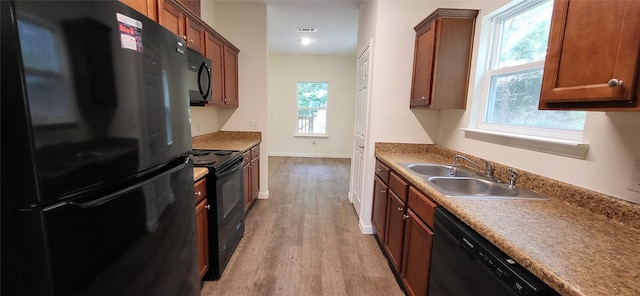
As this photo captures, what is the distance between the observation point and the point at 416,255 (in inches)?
64.7

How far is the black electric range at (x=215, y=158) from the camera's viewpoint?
190 cm

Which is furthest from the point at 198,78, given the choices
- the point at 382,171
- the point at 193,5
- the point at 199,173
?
the point at 382,171

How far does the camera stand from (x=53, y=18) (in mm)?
642

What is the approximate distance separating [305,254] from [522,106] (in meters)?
2.07

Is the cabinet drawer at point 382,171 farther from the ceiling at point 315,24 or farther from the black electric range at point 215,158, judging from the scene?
the ceiling at point 315,24

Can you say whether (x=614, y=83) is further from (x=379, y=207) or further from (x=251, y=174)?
(x=251, y=174)

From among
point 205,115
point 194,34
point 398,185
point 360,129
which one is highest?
point 194,34

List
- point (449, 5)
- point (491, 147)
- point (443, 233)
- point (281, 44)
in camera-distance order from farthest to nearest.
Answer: point (281, 44), point (449, 5), point (491, 147), point (443, 233)

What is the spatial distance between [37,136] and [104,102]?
191 mm

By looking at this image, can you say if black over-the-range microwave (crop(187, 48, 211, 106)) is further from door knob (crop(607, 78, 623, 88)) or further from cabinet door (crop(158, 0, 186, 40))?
door knob (crop(607, 78, 623, 88))

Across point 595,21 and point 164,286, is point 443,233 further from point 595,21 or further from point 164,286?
point 164,286

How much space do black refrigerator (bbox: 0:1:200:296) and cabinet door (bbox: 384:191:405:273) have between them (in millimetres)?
1485

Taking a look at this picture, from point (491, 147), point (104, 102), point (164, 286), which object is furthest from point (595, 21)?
point (164, 286)

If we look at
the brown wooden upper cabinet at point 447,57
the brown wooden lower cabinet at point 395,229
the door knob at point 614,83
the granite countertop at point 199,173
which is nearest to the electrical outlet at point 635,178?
the door knob at point 614,83
